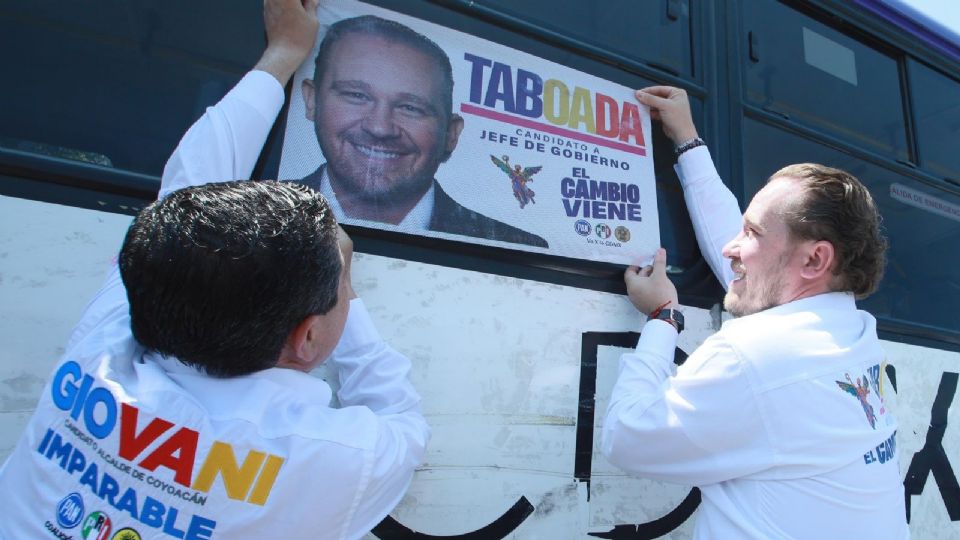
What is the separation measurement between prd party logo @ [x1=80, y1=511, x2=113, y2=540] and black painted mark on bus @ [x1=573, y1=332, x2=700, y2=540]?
2.64 feet

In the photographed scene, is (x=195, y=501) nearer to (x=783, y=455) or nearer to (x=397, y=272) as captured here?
(x=397, y=272)

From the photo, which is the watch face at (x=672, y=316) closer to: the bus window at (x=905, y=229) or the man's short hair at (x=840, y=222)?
the man's short hair at (x=840, y=222)

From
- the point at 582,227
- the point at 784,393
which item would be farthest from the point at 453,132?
the point at 784,393

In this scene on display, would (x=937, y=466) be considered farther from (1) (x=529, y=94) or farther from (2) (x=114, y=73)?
(2) (x=114, y=73)

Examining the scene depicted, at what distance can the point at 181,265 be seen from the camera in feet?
2.27

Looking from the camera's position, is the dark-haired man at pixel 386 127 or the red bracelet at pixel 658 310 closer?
the dark-haired man at pixel 386 127

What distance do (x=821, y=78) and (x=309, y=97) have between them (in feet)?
5.39

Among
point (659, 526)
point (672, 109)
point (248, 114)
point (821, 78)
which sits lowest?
point (659, 526)

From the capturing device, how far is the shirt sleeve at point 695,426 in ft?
3.41

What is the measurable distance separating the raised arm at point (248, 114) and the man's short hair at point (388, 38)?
0.03m

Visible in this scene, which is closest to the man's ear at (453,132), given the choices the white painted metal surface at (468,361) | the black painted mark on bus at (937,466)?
the white painted metal surface at (468,361)

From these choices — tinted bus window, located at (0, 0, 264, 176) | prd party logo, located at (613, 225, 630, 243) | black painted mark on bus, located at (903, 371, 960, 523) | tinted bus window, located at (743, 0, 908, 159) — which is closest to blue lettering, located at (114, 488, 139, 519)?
tinted bus window, located at (0, 0, 264, 176)

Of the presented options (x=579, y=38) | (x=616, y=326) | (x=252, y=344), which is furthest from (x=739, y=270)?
(x=252, y=344)

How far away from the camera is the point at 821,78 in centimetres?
194
